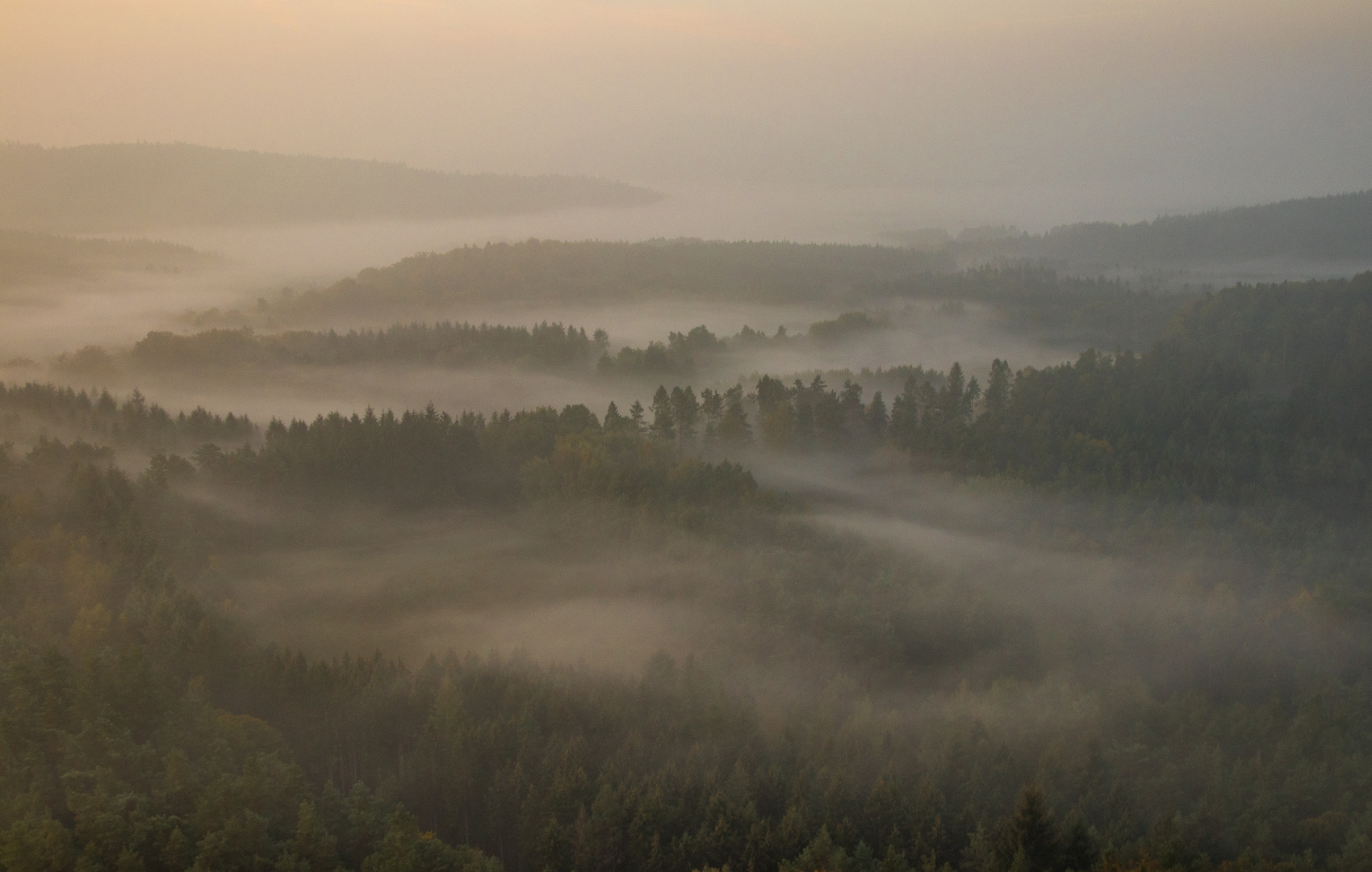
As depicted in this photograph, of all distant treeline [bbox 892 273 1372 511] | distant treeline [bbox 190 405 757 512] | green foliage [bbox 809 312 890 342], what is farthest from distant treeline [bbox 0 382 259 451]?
green foliage [bbox 809 312 890 342]

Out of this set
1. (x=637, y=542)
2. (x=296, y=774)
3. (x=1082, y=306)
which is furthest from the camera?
(x=1082, y=306)

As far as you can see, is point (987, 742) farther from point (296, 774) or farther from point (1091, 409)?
point (1091, 409)

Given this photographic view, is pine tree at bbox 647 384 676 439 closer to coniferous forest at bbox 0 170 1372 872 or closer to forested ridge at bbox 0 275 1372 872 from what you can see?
coniferous forest at bbox 0 170 1372 872

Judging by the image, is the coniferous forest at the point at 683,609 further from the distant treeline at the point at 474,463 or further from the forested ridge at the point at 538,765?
the distant treeline at the point at 474,463

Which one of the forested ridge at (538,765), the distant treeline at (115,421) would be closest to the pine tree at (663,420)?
the forested ridge at (538,765)

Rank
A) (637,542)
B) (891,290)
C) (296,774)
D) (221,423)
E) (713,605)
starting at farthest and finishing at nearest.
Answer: (891,290) < (221,423) < (637,542) < (713,605) < (296,774)

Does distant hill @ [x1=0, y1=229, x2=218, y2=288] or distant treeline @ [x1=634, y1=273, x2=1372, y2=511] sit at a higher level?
distant hill @ [x1=0, y1=229, x2=218, y2=288]

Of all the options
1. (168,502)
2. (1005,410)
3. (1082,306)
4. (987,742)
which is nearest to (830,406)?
(1005,410)
